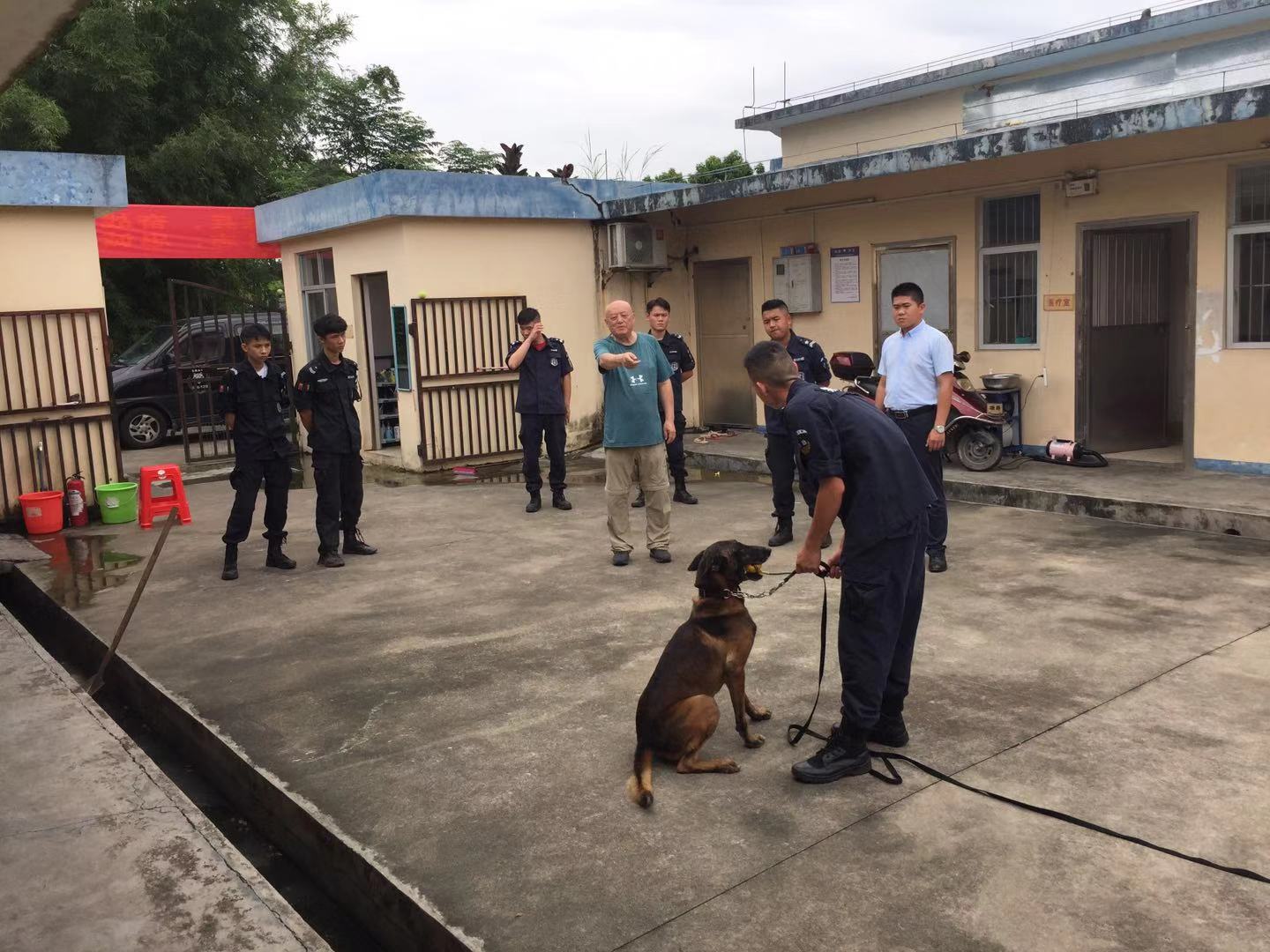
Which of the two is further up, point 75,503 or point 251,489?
point 251,489

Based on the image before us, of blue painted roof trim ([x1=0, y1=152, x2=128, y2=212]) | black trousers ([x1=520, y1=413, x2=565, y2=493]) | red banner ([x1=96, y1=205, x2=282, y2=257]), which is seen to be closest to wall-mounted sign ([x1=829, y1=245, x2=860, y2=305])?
black trousers ([x1=520, y1=413, x2=565, y2=493])

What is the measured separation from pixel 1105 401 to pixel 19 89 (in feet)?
53.7

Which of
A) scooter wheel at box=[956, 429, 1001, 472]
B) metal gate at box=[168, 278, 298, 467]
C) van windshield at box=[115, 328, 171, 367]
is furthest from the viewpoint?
van windshield at box=[115, 328, 171, 367]

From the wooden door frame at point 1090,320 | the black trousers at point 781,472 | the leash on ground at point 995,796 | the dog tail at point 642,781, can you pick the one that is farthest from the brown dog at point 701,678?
the wooden door frame at point 1090,320

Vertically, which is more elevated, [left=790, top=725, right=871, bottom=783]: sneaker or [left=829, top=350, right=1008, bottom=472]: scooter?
[left=829, top=350, right=1008, bottom=472]: scooter

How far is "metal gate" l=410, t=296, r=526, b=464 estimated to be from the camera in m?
11.5

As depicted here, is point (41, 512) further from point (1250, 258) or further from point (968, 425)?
point (1250, 258)

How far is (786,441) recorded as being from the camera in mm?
7273

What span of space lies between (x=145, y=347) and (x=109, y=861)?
13.4 m

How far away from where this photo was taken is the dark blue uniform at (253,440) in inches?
278

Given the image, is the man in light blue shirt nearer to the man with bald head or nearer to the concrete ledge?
the man with bald head

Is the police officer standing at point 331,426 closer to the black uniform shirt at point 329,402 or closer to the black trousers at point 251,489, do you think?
the black uniform shirt at point 329,402

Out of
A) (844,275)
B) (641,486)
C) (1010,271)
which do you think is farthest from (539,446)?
(1010,271)

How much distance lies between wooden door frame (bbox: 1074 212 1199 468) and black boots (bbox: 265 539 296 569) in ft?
22.8
